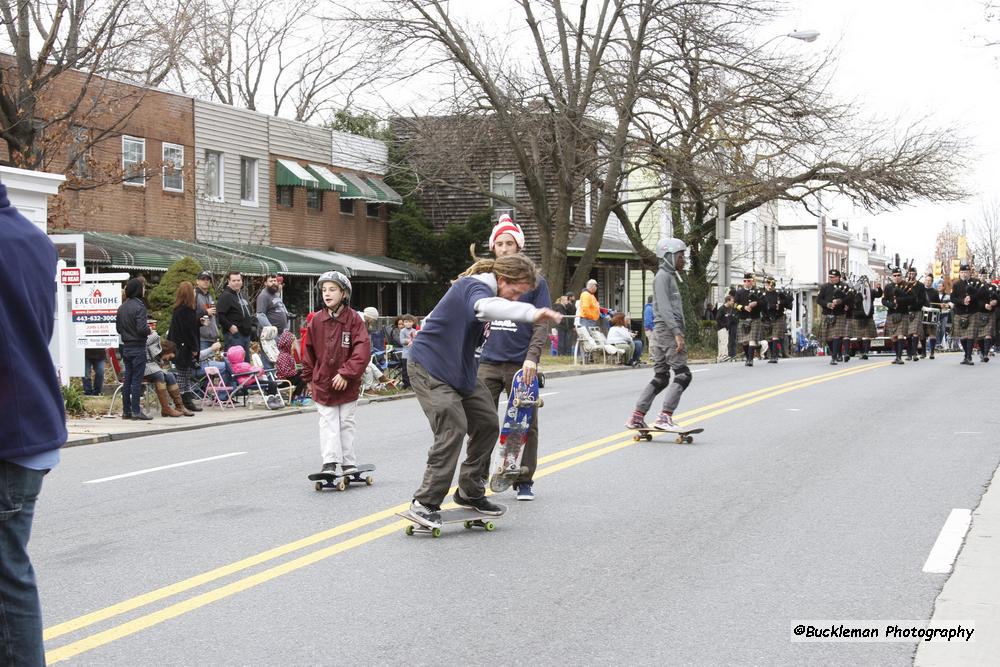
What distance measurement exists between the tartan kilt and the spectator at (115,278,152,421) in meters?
16.2

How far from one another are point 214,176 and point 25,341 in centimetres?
3222

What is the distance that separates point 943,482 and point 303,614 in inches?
237

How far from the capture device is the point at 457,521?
8109mm

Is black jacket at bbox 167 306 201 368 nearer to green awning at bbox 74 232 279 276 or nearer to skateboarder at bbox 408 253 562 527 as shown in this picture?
green awning at bbox 74 232 279 276

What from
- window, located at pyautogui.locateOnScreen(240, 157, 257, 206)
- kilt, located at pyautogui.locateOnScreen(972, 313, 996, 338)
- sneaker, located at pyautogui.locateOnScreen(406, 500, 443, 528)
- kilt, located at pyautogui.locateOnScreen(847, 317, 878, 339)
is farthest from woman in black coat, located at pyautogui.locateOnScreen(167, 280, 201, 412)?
window, located at pyautogui.locateOnScreen(240, 157, 257, 206)

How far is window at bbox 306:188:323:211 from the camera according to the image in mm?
39287

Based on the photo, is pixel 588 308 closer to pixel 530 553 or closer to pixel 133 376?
pixel 133 376

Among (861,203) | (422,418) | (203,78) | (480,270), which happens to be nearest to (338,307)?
(480,270)

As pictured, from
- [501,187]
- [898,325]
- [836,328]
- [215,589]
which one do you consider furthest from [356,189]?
[215,589]

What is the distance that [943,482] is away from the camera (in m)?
10.0

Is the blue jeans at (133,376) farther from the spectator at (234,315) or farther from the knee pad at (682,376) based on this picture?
the knee pad at (682,376)

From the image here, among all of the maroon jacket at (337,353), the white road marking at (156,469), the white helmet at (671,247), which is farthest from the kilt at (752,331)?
the maroon jacket at (337,353)

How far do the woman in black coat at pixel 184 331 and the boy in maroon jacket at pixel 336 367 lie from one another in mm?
7316

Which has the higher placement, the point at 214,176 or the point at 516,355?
the point at 214,176
